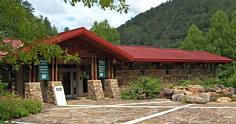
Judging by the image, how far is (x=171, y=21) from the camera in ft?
198

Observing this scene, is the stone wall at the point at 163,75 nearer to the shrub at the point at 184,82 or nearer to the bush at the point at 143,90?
the shrub at the point at 184,82

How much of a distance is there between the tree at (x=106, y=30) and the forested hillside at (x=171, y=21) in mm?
7826

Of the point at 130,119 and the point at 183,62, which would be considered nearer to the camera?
the point at 130,119

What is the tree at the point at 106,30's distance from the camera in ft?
172

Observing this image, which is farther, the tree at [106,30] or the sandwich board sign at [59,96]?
the tree at [106,30]

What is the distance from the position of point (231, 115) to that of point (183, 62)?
42.5ft

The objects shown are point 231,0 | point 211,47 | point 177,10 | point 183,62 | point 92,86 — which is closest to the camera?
point 92,86

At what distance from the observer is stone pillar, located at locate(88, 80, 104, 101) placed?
21188mm

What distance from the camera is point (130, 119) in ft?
42.9

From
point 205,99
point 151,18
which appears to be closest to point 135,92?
point 205,99

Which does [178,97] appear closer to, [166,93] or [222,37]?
[166,93]

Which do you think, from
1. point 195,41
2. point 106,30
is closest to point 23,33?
point 195,41

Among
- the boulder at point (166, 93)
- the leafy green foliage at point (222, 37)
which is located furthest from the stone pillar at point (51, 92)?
the leafy green foliage at point (222, 37)

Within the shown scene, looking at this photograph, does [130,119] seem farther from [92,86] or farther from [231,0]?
[231,0]
